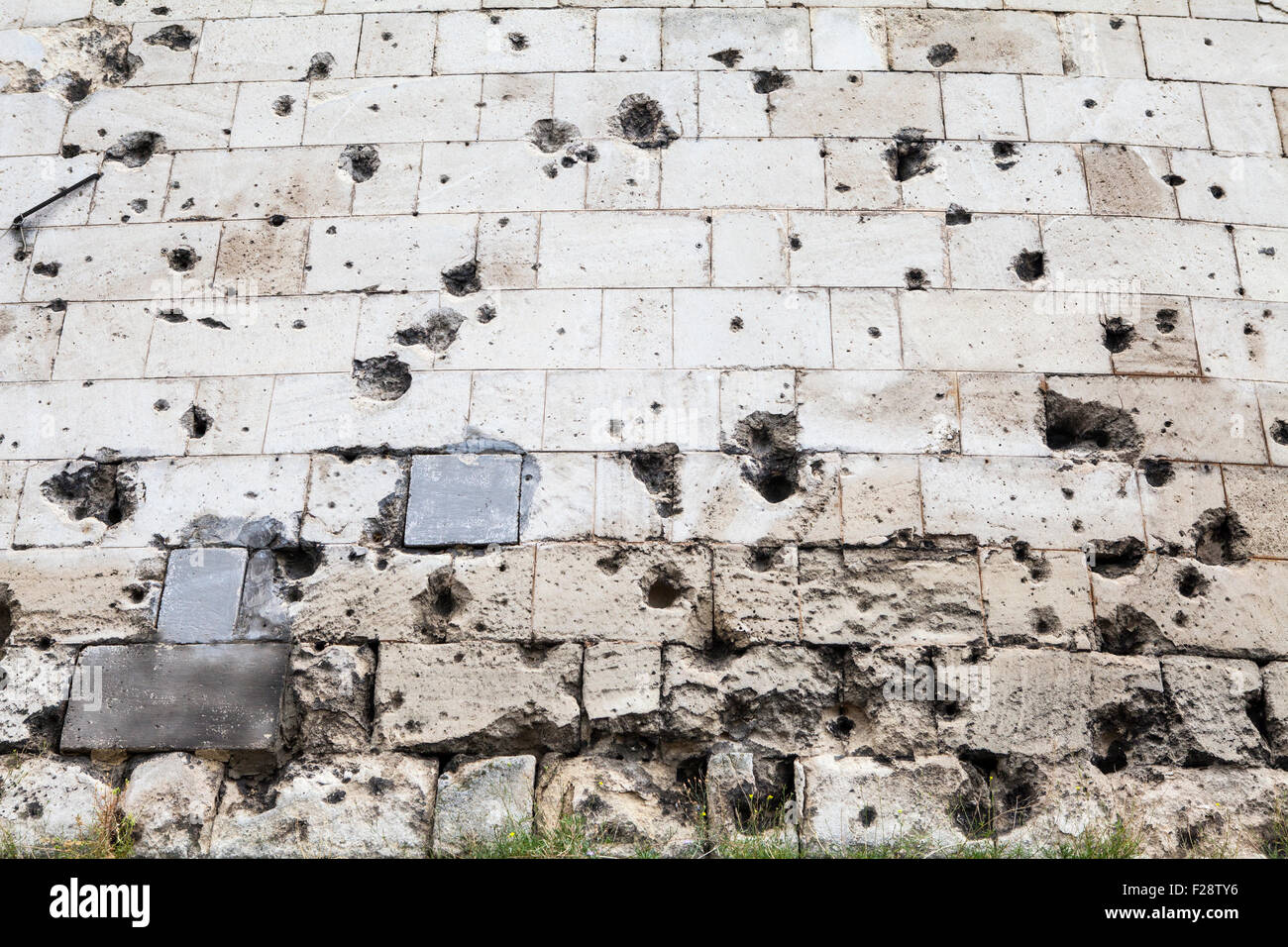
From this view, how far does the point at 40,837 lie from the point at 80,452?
64.1 inches

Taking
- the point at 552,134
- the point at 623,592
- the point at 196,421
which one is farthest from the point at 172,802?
the point at 552,134

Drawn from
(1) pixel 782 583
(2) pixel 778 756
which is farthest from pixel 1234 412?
(2) pixel 778 756

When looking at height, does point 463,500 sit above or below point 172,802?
above

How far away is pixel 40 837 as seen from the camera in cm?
484

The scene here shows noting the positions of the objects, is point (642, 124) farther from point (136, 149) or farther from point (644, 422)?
point (136, 149)

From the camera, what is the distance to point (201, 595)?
17.1 ft

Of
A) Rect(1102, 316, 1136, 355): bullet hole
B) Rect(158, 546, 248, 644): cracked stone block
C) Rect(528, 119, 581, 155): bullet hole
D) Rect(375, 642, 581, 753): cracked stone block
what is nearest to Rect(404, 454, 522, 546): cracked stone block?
Rect(375, 642, 581, 753): cracked stone block

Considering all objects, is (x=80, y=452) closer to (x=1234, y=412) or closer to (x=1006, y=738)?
(x=1006, y=738)

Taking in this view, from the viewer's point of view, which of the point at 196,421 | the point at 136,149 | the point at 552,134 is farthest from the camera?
the point at 136,149

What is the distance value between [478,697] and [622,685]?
581mm

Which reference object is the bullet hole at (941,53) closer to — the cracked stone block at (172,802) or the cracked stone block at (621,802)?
the cracked stone block at (621,802)

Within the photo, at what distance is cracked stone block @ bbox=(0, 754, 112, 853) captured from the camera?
487 cm

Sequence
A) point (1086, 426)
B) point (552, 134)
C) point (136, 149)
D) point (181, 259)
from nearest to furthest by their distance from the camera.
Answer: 1. point (1086, 426)
2. point (181, 259)
3. point (552, 134)
4. point (136, 149)

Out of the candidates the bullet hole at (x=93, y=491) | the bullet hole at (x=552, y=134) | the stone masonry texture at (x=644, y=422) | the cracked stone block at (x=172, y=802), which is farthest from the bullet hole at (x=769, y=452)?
the bullet hole at (x=93, y=491)
